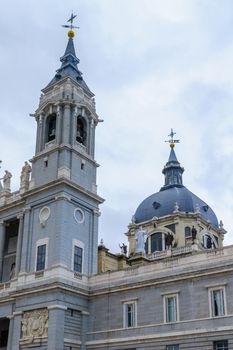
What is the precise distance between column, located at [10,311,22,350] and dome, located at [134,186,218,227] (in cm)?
3230

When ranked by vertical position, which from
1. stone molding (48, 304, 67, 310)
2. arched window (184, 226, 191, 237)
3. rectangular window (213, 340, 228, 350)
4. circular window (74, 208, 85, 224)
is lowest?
rectangular window (213, 340, 228, 350)

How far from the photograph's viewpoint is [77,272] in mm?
40594

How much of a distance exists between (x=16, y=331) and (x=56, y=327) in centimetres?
408

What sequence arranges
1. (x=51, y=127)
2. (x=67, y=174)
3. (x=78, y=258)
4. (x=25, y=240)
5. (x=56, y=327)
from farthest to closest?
1. (x=51, y=127)
2. (x=25, y=240)
3. (x=67, y=174)
4. (x=78, y=258)
5. (x=56, y=327)

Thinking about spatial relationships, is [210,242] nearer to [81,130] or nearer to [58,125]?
[81,130]

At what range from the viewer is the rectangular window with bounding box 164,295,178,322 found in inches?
1403

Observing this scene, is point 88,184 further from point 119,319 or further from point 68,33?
point 68,33

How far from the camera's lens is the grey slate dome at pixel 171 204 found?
69438mm

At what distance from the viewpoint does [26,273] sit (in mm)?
41188

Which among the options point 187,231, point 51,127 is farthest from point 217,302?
point 187,231

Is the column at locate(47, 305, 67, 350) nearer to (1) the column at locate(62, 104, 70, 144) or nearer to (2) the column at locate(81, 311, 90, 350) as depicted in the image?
(2) the column at locate(81, 311, 90, 350)

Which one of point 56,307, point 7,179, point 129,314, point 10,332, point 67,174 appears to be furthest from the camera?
point 7,179

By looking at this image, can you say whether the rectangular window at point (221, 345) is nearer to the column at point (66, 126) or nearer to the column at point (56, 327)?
the column at point (56, 327)

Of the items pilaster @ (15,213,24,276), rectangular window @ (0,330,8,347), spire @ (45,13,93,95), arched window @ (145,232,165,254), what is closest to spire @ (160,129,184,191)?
arched window @ (145,232,165,254)
